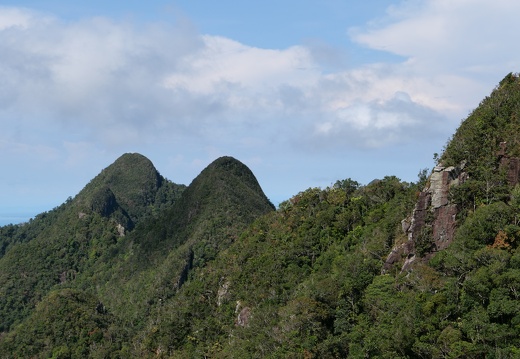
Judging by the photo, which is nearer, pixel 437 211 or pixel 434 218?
pixel 434 218

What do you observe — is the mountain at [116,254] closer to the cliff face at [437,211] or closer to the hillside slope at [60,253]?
the hillside slope at [60,253]

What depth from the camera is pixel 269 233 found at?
256ft

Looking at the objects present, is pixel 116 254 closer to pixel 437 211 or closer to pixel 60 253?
pixel 60 253

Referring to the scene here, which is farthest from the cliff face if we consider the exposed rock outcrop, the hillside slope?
the hillside slope

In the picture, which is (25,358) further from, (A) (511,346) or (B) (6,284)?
(A) (511,346)

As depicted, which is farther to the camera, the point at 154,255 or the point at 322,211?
the point at 154,255

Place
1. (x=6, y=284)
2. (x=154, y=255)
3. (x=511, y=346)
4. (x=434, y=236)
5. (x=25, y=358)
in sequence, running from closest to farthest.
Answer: (x=511, y=346) < (x=434, y=236) < (x=25, y=358) < (x=154, y=255) < (x=6, y=284)

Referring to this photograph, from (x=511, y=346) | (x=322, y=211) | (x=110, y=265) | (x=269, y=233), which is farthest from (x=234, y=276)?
(x=110, y=265)

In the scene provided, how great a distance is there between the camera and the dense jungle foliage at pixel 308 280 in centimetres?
3978

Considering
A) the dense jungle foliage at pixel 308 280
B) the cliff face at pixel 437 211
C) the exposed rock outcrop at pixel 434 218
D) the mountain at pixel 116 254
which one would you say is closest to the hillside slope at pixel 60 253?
the mountain at pixel 116 254

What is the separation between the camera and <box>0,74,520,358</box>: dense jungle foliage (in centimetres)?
3978

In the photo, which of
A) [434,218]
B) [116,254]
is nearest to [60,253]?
[116,254]

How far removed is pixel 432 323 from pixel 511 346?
5645 mm

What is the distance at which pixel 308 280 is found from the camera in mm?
59812
